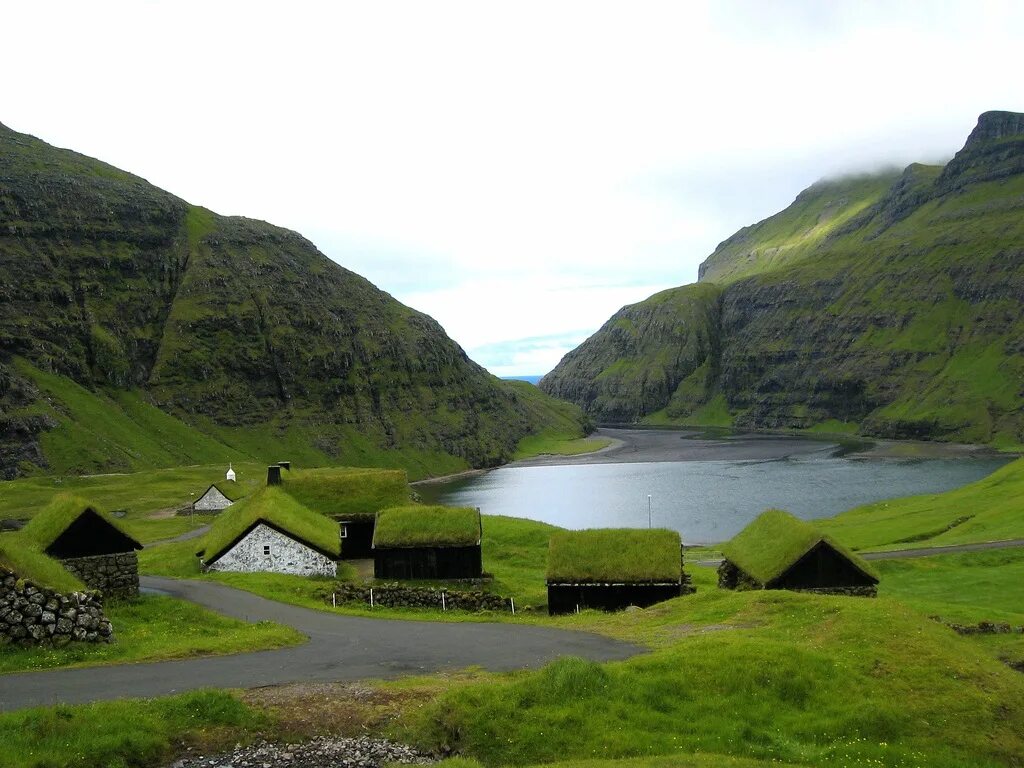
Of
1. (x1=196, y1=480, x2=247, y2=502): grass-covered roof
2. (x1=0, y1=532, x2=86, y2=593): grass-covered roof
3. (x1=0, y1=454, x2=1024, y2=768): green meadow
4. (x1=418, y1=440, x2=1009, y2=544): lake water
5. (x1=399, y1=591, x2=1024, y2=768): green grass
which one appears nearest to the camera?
(x1=0, y1=454, x2=1024, y2=768): green meadow

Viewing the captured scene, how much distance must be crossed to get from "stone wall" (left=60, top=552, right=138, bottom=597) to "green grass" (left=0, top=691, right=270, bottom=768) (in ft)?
69.2

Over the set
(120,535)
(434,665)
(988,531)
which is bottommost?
(988,531)

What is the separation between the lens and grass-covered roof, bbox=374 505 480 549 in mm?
55562

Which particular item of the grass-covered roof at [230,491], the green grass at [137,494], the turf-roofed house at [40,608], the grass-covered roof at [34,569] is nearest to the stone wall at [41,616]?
the turf-roofed house at [40,608]

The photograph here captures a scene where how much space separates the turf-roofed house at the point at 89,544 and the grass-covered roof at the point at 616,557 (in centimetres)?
2284

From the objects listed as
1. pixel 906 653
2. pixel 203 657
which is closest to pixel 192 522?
pixel 203 657

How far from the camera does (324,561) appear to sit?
56.7 m

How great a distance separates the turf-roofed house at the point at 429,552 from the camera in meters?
55.6

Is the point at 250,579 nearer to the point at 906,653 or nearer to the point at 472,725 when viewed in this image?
the point at 472,725

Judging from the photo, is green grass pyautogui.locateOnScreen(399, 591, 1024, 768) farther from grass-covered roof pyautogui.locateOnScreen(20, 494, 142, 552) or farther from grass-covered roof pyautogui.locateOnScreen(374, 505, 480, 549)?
grass-covered roof pyautogui.locateOnScreen(374, 505, 480, 549)

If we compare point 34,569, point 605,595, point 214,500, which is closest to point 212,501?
point 214,500

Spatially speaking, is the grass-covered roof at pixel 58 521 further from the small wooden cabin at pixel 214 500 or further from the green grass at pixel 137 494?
the small wooden cabin at pixel 214 500

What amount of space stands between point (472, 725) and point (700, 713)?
20.3 ft

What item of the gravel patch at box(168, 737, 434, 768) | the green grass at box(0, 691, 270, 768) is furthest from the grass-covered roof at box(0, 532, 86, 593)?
the gravel patch at box(168, 737, 434, 768)
